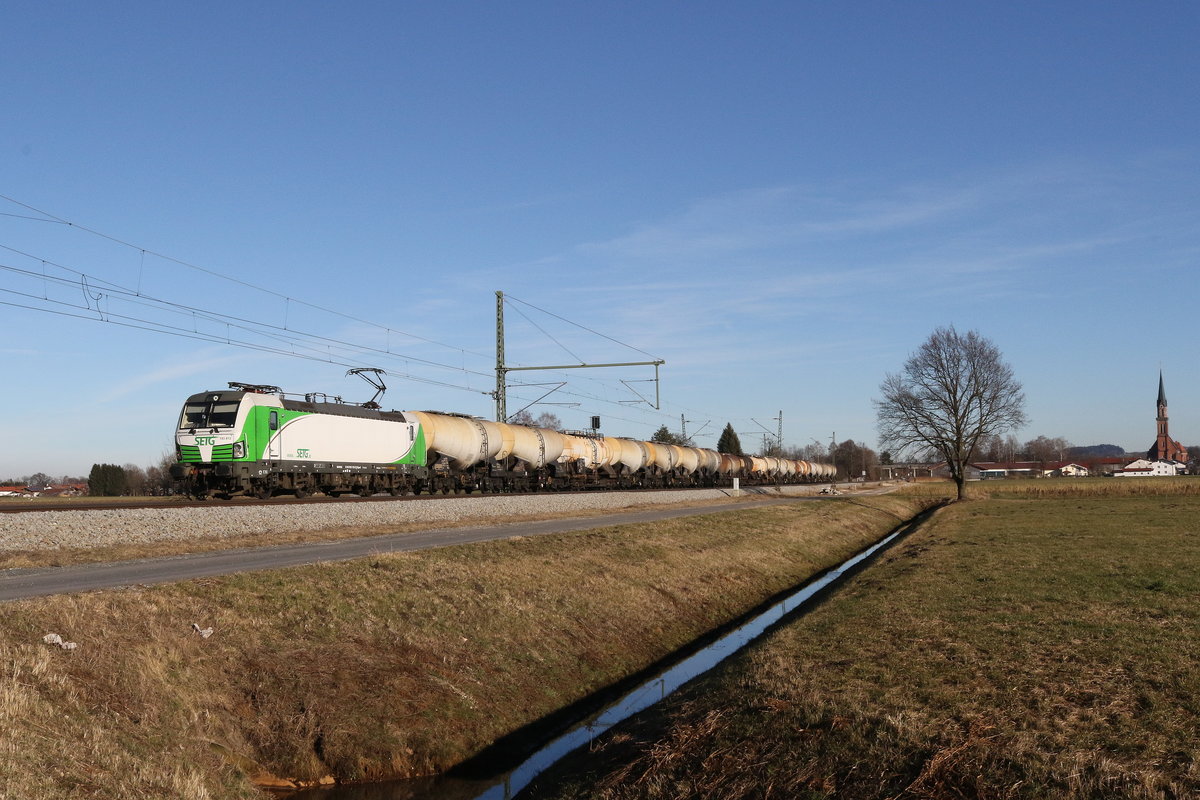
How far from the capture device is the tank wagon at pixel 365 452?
3325cm

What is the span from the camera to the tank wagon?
33.2 metres

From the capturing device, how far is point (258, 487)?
34719 millimetres

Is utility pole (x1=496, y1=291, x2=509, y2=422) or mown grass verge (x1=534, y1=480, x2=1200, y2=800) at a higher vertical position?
utility pole (x1=496, y1=291, x2=509, y2=422)

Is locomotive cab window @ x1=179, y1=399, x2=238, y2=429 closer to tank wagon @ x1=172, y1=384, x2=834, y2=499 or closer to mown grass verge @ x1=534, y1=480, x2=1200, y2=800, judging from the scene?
tank wagon @ x1=172, y1=384, x2=834, y2=499

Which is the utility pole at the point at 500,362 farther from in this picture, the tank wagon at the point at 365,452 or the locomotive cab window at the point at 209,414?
the locomotive cab window at the point at 209,414

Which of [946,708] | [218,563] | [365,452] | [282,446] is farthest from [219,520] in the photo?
[946,708]

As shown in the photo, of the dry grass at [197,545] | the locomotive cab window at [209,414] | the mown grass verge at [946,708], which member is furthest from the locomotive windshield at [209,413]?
the mown grass verge at [946,708]

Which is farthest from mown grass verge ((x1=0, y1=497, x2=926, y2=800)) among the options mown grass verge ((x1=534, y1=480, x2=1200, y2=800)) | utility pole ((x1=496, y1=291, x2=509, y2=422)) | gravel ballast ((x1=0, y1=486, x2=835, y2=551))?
utility pole ((x1=496, y1=291, x2=509, y2=422))

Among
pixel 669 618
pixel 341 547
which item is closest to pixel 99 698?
pixel 341 547

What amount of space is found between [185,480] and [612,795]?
28.8 m

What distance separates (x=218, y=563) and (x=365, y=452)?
77.0 feet

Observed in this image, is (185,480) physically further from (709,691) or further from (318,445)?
(709,691)

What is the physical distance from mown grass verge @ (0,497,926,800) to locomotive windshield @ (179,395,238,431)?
53.0ft

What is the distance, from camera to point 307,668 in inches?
482
